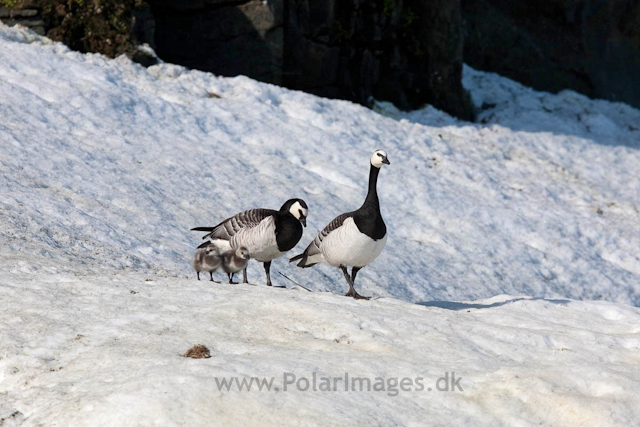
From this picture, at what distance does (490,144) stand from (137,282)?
48.2 ft

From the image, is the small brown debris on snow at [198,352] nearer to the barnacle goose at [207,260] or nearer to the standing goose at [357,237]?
the standing goose at [357,237]

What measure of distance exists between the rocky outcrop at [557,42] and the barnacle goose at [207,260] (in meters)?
21.5

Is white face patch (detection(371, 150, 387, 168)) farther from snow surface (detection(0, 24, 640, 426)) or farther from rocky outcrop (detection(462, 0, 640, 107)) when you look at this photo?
rocky outcrop (detection(462, 0, 640, 107))

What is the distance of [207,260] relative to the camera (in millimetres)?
9898

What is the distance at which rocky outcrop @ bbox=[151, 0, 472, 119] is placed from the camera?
69.6ft

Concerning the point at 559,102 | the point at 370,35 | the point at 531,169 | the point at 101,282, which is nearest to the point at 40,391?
the point at 101,282

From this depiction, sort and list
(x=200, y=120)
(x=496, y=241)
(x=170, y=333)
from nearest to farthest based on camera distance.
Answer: (x=170, y=333) < (x=496, y=241) < (x=200, y=120)

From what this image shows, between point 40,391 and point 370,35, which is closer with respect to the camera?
point 40,391

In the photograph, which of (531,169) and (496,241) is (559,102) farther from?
(496,241)

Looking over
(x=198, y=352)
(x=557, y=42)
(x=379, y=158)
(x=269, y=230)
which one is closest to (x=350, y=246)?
(x=269, y=230)

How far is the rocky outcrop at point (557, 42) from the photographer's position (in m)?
29.0

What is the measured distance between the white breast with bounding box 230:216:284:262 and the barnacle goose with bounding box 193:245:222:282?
34cm

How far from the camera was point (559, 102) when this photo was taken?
27.8 m

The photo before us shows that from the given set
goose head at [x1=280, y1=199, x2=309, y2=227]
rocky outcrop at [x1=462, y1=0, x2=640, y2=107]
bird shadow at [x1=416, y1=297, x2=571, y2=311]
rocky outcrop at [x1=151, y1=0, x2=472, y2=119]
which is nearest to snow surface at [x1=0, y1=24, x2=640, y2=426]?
bird shadow at [x1=416, y1=297, x2=571, y2=311]
